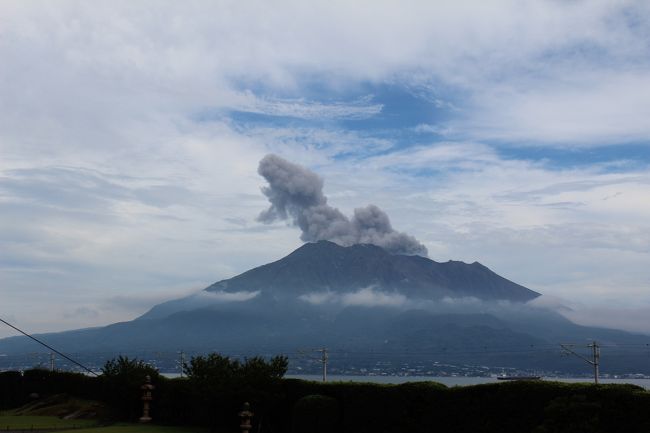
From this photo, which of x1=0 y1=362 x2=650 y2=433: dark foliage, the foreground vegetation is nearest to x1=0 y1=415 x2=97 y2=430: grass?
the foreground vegetation

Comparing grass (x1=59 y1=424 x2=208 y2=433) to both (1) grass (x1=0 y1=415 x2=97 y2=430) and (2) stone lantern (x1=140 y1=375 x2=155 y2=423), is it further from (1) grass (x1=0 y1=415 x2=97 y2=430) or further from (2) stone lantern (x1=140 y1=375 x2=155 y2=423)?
(1) grass (x1=0 y1=415 x2=97 y2=430)

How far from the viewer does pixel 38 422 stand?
44969 mm

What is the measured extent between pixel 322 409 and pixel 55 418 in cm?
2196

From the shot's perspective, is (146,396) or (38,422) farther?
(146,396)

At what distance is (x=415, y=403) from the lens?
3294cm

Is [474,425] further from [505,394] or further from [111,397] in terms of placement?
[111,397]

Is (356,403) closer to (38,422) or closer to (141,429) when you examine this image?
(141,429)

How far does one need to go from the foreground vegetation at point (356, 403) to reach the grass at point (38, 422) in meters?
2.63

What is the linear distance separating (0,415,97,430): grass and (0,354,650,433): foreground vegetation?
2628 mm

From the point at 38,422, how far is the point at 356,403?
70.9 feet

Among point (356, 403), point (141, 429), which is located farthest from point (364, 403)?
point (141, 429)

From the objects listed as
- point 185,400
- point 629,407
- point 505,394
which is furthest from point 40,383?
point 629,407

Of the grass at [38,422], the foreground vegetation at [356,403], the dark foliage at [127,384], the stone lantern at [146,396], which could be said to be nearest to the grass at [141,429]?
the foreground vegetation at [356,403]

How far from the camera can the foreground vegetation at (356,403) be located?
2659 cm
